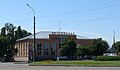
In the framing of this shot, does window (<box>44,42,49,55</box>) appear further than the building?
Yes

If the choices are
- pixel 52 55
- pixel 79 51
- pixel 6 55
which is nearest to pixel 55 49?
pixel 52 55

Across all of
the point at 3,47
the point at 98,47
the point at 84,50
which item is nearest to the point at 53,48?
the point at 84,50

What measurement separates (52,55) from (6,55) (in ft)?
58.9

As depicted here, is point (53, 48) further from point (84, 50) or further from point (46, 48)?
point (84, 50)

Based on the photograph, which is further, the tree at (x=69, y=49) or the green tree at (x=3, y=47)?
the green tree at (x=3, y=47)

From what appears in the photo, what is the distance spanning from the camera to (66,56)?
289 ft

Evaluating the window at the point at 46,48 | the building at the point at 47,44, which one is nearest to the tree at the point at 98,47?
the building at the point at 47,44

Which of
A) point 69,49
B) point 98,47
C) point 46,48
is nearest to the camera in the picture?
point 69,49

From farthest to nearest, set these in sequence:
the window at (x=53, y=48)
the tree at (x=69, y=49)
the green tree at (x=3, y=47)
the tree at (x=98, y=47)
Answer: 1. the window at (x=53, y=48)
2. the tree at (x=98, y=47)
3. the green tree at (x=3, y=47)
4. the tree at (x=69, y=49)

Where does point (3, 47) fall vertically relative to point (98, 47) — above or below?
above

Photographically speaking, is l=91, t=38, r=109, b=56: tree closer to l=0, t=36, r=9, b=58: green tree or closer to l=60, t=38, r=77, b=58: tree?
l=60, t=38, r=77, b=58: tree

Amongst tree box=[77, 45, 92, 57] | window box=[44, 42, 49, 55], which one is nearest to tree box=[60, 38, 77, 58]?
tree box=[77, 45, 92, 57]

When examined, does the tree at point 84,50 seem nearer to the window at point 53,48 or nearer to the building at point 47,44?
the building at point 47,44

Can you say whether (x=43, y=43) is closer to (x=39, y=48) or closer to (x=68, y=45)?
(x=39, y=48)
